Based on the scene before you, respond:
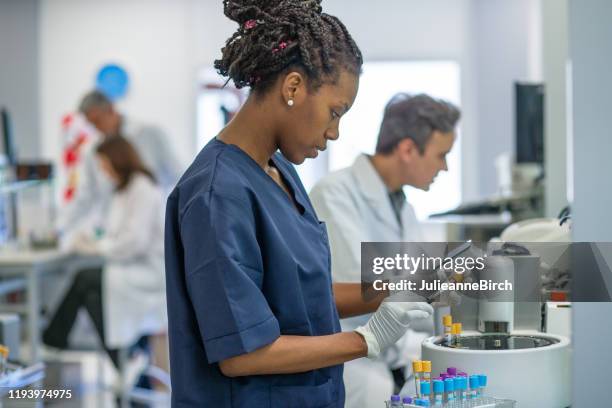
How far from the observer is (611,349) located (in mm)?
1588

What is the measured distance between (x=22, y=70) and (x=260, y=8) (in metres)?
Answer: 6.67

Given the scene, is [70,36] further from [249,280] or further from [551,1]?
[249,280]

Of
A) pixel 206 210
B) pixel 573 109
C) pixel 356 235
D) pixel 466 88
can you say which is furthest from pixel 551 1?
pixel 466 88

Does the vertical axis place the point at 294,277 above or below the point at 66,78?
below

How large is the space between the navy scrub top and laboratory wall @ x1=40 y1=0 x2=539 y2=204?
5.51 meters

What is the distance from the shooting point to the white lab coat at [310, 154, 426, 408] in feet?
7.06

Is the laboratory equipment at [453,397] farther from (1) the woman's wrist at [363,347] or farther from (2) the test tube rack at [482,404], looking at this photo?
(1) the woman's wrist at [363,347]

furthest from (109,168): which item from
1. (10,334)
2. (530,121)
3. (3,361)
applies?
(3,361)

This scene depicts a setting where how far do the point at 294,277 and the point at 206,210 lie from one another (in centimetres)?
19

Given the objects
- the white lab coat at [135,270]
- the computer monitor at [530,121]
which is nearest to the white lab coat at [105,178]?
the white lab coat at [135,270]

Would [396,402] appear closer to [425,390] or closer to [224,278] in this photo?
[425,390]

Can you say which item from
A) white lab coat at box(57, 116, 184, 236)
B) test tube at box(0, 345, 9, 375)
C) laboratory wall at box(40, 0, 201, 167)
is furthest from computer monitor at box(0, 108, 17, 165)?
test tube at box(0, 345, 9, 375)

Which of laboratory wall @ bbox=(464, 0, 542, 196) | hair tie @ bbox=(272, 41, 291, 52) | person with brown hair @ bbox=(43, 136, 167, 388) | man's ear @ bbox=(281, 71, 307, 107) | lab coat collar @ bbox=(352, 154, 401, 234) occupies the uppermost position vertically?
laboratory wall @ bbox=(464, 0, 542, 196)

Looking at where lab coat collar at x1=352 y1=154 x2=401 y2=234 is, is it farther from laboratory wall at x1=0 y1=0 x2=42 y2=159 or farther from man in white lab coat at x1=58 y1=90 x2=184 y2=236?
laboratory wall at x1=0 y1=0 x2=42 y2=159
